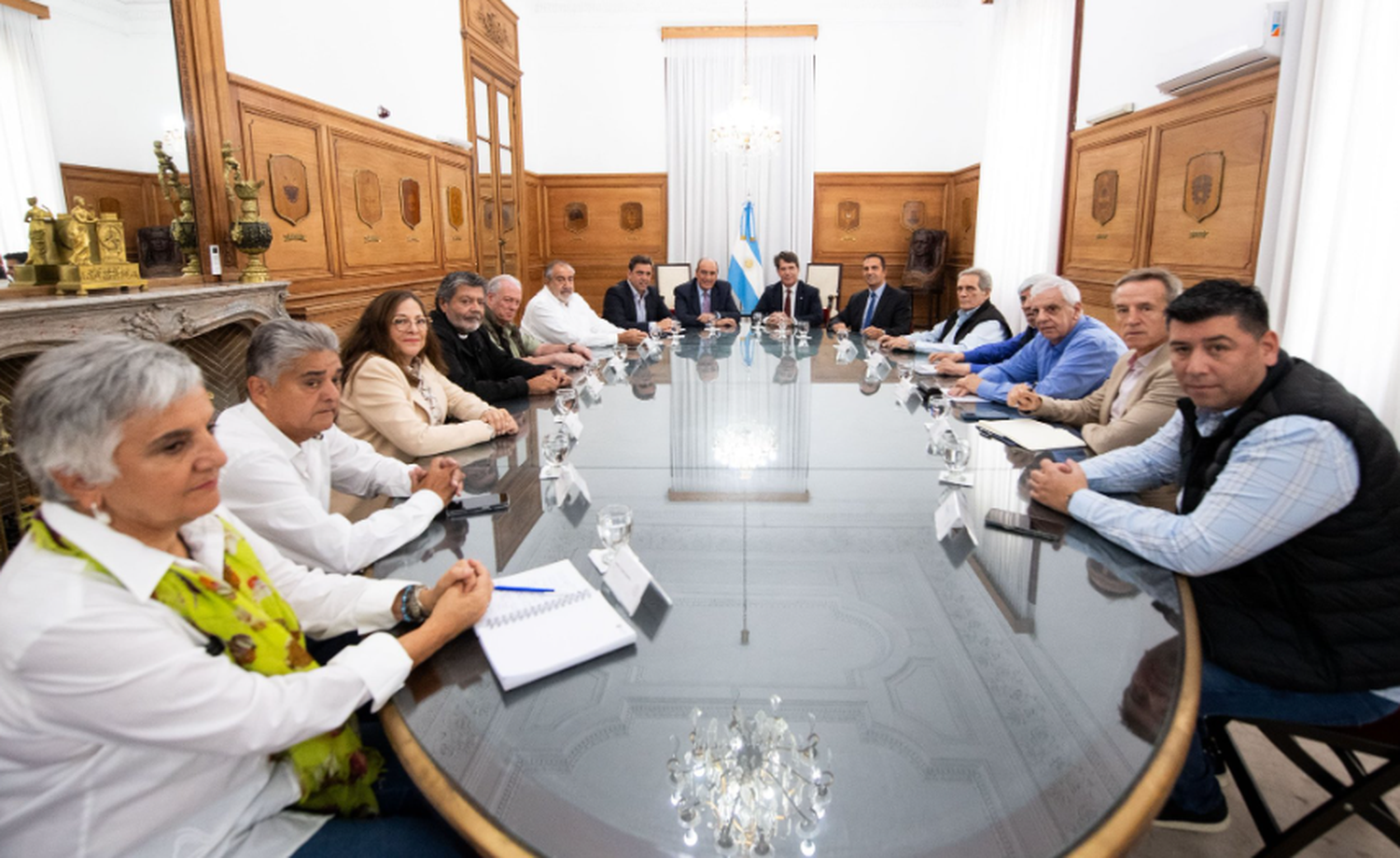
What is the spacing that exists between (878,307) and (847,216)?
3097mm

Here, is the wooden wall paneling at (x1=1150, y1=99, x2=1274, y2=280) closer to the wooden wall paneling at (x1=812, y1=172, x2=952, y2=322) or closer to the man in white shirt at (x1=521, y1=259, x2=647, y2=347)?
the man in white shirt at (x1=521, y1=259, x2=647, y2=347)

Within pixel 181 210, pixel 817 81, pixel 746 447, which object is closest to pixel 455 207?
pixel 181 210

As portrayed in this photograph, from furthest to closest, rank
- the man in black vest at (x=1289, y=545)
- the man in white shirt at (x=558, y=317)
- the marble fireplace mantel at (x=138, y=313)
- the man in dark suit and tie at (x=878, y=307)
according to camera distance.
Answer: the man in dark suit and tie at (x=878, y=307) → the man in white shirt at (x=558, y=317) → the marble fireplace mantel at (x=138, y=313) → the man in black vest at (x=1289, y=545)

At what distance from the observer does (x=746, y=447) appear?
237 centimetres

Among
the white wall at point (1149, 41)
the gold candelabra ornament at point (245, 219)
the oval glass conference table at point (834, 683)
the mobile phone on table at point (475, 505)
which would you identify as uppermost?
the white wall at point (1149, 41)

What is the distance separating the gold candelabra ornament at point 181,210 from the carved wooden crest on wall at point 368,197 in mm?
1525

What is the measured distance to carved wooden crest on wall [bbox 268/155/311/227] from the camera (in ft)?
15.5

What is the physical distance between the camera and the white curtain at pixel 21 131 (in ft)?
10.4

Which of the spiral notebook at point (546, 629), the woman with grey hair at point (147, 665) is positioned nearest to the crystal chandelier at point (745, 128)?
the spiral notebook at point (546, 629)

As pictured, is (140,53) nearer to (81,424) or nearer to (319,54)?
(319,54)

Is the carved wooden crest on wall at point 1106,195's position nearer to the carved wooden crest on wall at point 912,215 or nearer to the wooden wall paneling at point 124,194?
the carved wooden crest on wall at point 912,215

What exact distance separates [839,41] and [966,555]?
851 cm

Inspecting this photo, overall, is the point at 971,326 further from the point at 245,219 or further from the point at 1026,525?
the point at 245,219

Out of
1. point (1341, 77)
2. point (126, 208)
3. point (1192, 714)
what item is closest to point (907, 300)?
point (1341, 77)
